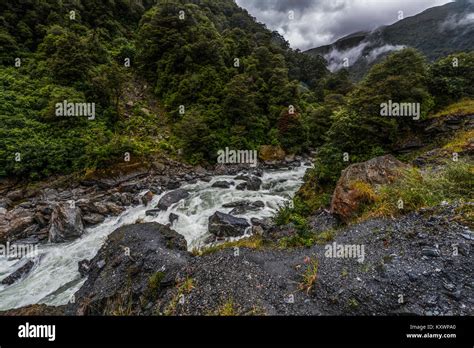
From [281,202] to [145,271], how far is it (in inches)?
353

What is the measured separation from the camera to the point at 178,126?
21312mm

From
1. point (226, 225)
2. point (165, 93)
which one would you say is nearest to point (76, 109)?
point (165, 93)

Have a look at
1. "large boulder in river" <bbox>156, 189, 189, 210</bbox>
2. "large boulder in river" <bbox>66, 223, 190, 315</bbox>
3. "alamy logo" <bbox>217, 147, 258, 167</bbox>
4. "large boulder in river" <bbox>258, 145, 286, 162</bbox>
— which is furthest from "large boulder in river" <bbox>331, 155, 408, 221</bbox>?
"large boulder in river" <bbox>258, 145, 286, 162</bbox>

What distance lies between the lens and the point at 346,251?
5.80 metres

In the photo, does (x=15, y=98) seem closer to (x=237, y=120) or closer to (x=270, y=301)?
(x=237, y=120)

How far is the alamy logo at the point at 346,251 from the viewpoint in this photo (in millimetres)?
5471

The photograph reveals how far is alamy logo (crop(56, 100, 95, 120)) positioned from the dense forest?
1.37 feet

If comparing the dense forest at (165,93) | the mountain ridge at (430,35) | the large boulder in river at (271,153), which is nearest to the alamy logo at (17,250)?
the dense forest at (165,93)

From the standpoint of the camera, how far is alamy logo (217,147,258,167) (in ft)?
68.8

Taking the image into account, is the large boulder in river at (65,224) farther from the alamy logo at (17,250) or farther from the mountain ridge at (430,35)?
the mountain ridge at (430,35)

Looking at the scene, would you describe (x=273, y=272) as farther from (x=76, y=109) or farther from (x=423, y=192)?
(x=76, y=109)

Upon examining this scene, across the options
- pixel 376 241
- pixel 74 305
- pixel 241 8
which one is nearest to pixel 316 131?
pixel 376 241

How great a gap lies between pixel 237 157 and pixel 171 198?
10105 millimetres
